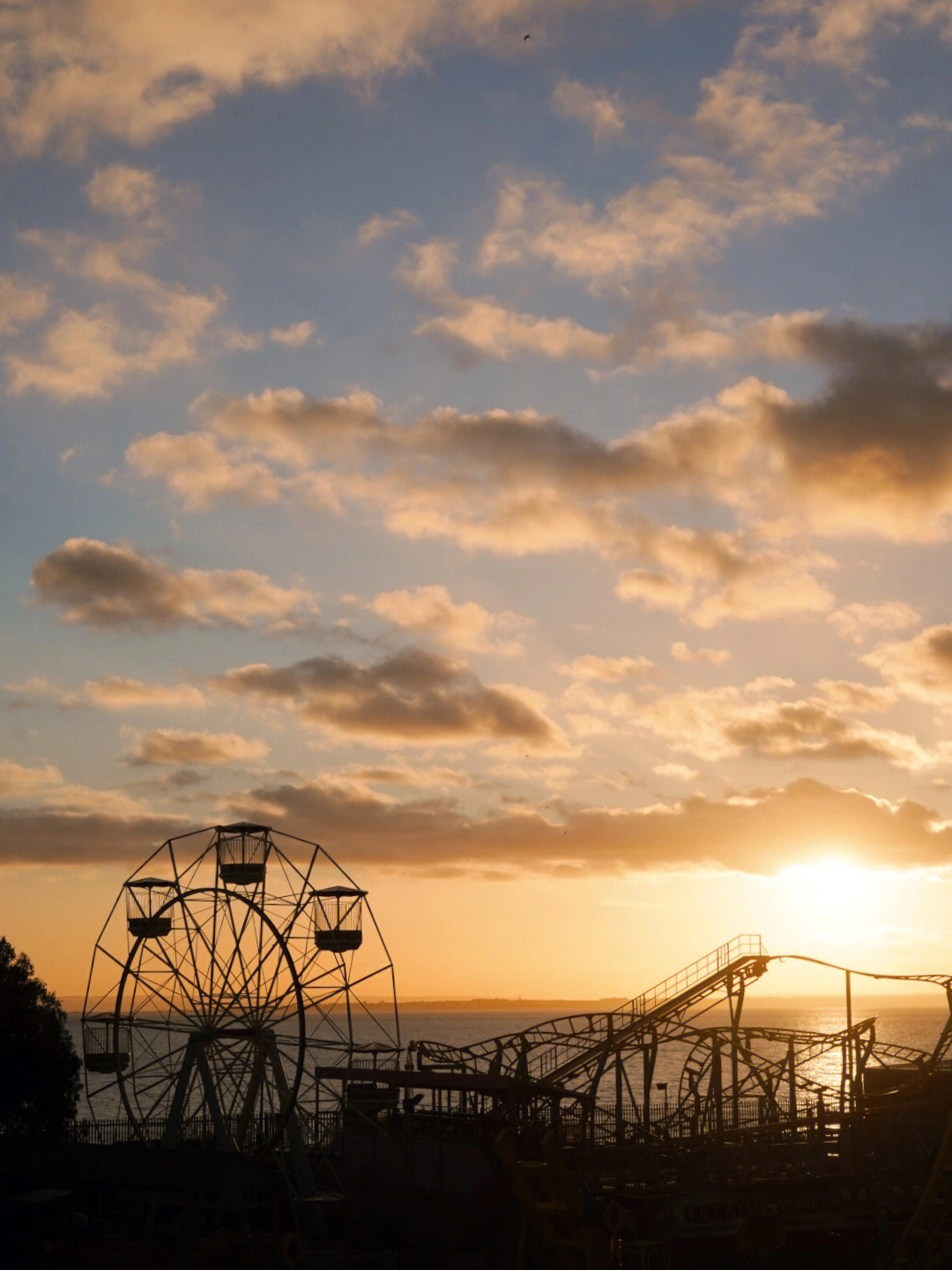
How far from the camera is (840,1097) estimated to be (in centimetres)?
6038

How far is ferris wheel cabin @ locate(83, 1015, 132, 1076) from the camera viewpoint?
56656 millimetres

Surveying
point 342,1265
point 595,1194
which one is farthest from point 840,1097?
point 342,1265

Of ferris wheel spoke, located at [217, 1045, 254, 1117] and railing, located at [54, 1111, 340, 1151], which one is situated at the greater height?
ferris wheel spoke, located at [217, 1045, 254, 1117]

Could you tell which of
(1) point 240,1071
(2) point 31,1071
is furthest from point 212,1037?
(2) point 31,1071

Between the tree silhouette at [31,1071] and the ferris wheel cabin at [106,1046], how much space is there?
1685 centimetres

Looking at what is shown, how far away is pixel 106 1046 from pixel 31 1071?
729 inches

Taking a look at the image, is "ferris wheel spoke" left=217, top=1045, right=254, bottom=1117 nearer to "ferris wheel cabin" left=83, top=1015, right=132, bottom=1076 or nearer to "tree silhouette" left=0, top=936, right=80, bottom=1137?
"ferris wheel cabin" left=83, top=1015, right=132, bottom=1076

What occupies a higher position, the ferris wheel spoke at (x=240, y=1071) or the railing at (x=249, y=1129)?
the ferris wheel spoke at (x=240, y=1071)

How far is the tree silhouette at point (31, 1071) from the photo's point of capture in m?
73.3

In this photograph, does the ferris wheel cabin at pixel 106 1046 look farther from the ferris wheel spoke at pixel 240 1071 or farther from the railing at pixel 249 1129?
the ferris wheel spoke at pixel 240 1071

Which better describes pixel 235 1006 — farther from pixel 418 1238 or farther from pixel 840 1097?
pixel 840 1097

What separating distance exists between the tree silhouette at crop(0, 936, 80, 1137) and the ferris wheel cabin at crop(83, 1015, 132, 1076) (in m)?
16.9

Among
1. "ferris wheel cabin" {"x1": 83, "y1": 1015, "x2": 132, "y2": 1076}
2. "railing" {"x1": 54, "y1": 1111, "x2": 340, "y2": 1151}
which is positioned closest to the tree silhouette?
"railing" {"x1": 54, "y1": 1111, "x2": 340, "y2": 1151}

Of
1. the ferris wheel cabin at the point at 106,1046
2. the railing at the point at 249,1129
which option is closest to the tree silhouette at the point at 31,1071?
the railing at the point at 249,1129
